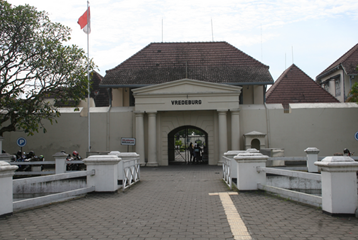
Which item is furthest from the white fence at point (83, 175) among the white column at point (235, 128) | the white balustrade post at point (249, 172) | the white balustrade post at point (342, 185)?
the white column at point (235, 128)

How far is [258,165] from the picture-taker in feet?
32.0

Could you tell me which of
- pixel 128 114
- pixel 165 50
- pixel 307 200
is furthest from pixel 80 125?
pixel 307 200

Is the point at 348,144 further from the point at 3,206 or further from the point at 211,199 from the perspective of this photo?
the point at 3,206

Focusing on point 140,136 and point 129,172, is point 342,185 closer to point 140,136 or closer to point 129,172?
point 129,172

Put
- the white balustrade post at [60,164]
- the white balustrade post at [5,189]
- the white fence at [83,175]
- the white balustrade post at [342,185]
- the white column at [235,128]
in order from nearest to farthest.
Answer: the white balustrade post at [342,185] → the white balustrade post at [5,189] → the white fence at [83,175] → the white balustrade post at [60,164] → the white column at [235,128]

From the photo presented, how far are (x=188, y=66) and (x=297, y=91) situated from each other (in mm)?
12763

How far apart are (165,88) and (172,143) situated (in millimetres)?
4997

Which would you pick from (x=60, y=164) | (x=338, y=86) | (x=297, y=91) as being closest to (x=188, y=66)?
(x=297, y=91)

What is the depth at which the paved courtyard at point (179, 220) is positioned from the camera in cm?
548

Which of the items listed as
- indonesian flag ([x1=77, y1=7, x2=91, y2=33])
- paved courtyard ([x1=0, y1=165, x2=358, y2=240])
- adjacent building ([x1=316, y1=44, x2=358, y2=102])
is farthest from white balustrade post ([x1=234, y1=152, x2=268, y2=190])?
adjacent building ([x1=316, y1=44, x2=358, y2=102])

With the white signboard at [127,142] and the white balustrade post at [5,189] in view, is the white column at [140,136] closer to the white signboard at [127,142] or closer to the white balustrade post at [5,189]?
the white signboard at [127,142]

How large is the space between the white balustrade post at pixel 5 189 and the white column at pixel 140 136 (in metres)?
16.6

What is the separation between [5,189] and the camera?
6703mm

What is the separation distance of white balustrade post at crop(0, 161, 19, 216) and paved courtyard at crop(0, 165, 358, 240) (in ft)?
0.62
